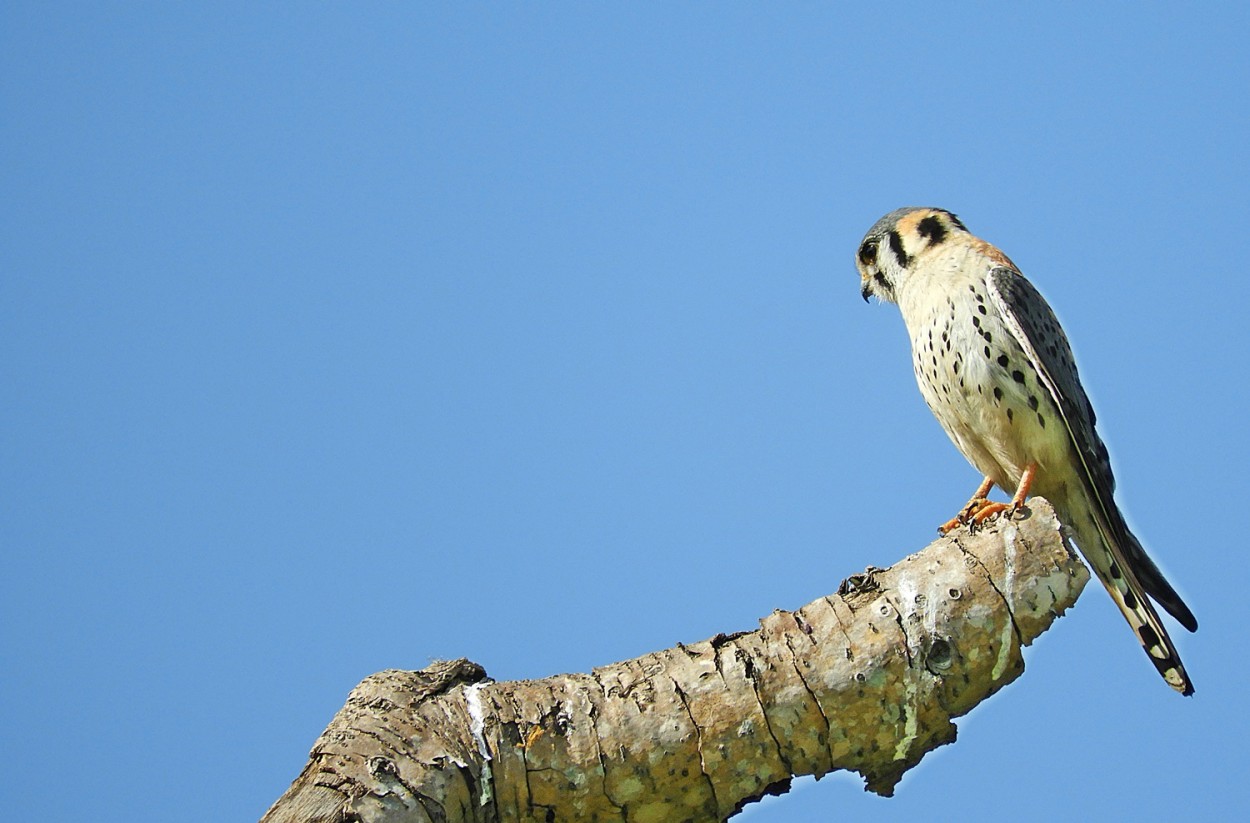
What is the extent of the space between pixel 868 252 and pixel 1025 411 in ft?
5.62

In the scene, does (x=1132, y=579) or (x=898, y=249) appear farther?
(x=898, y=249)

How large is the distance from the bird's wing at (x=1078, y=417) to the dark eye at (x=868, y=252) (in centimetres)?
106

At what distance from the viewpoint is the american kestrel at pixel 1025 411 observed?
5574 millimetres

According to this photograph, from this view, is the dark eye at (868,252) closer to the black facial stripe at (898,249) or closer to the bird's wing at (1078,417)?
the black facial stripe at (898,249)

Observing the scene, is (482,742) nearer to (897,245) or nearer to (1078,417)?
(1078,417)

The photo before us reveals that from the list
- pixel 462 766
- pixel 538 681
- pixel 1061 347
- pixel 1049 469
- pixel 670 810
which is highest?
pixel 1061 347

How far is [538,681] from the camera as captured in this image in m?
4.14

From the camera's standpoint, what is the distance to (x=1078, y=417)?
226 inches

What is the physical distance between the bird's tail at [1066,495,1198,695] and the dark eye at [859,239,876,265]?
1.92 m

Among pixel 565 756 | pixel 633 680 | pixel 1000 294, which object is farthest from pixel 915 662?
pixel 1000 294

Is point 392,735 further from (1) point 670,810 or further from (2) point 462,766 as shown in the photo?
(1) point 670,810

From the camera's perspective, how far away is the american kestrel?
5.57 meters

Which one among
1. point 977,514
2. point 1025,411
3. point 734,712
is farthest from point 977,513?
point 734,712

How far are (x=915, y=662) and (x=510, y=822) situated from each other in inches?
57.7
